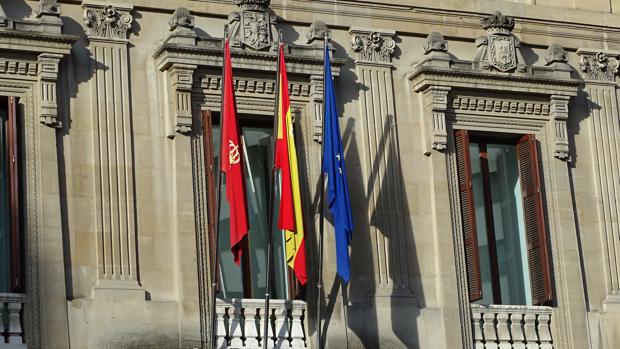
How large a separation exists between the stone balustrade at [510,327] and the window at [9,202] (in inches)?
319

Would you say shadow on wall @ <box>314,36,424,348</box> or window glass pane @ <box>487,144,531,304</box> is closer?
shadow on wall @ <box>314,36,424,348</box>

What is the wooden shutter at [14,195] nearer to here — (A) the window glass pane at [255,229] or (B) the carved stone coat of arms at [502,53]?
(A) the window glass pane at [255,229]

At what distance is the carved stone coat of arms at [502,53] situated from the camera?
33031 millimetres

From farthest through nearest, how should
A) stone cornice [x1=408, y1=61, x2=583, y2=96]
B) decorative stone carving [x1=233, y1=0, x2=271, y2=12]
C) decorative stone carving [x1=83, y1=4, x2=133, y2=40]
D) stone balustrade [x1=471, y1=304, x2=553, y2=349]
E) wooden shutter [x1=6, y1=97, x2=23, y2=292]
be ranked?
stone cornice [x1=408, y1=61, x2=583, y2=96] < stone balustrade [x1=471, y1=304, x2=553, y2=349] < decorative stone carving [x1=233, y1=0, x2=271, y2=12] < decorative stone carving [x1=83, y1=4, x2=133, y2=40] < wooden shutter [x1=6, y1=97, x2=23, y2=292]

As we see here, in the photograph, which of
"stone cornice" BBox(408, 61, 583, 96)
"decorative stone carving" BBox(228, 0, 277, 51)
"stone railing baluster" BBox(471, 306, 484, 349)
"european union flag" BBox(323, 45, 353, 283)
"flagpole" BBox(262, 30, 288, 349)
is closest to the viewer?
"flagpole" BBox(262, 30, 288, 349)

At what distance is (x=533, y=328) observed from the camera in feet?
105

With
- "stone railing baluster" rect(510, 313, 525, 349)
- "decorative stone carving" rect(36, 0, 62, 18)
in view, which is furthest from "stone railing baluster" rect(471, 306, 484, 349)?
"decorative stone carving" rect(36, 0, 62, 18)

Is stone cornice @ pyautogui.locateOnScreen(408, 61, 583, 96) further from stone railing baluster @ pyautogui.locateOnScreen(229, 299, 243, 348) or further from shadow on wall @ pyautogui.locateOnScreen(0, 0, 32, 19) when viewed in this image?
shadow on wall @ pyautogui.locateOnScreen(0, 0, 32, 19)

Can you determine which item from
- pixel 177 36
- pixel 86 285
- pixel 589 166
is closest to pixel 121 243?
pixel 86 285

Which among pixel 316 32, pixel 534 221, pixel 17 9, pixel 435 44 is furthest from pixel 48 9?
pixel 534 221

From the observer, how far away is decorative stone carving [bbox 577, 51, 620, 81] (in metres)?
34.2

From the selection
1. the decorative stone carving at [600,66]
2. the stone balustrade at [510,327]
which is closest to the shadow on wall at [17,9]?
the stone balustrade at [510,327]

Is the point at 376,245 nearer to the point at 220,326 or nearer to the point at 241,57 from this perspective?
the point at 220,326

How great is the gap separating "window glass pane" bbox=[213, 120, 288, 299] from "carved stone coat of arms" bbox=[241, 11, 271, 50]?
1.44 metres
